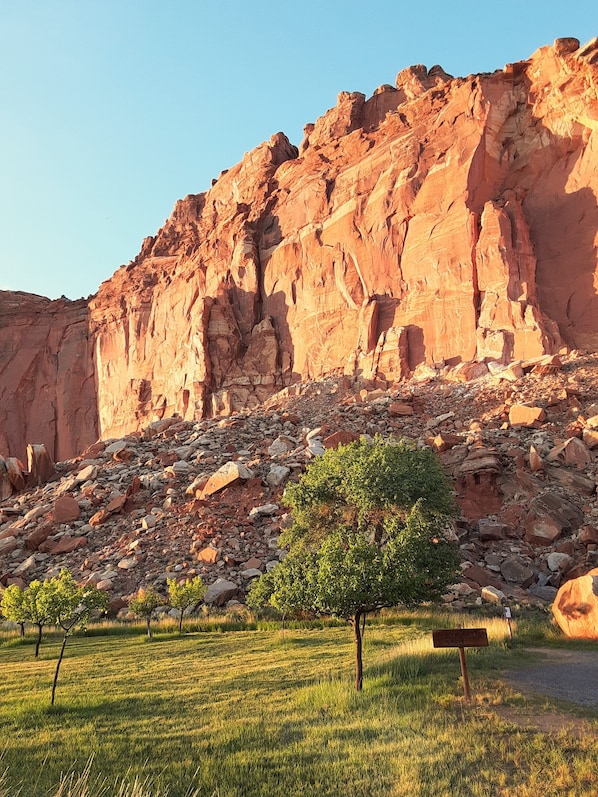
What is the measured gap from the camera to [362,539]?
11.2 metres

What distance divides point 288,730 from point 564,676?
5133 millimetres

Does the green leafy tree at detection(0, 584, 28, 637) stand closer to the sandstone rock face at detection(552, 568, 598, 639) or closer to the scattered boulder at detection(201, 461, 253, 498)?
the scattered boulder at detection(201, 461, 253, 498)

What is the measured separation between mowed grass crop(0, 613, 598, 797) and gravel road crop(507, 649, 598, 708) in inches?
18.8

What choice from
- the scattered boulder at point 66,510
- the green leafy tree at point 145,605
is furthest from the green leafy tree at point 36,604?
the scattered boulder at point 66,510

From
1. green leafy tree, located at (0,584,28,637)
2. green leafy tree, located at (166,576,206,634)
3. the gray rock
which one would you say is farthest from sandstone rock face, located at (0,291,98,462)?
green leafy tree, located at (0,584,28,637)

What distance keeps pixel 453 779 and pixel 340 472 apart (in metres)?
9.17

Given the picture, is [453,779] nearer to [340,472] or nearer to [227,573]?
[340,472]

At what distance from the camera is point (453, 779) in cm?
573

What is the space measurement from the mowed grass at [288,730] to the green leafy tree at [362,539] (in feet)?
3.98

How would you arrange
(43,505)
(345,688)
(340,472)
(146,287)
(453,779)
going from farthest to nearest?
1. (146,287)
2. (43,505)
3. (340,472)
4. (345,688)
5. (453,779)

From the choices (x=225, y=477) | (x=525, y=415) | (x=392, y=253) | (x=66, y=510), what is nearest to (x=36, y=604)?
(x=225, y=477)

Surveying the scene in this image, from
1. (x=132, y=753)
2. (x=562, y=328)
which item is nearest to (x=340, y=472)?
(x=132, y=753)

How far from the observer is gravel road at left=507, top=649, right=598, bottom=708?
843 cm

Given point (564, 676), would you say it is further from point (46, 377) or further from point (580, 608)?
point (46, 377)
